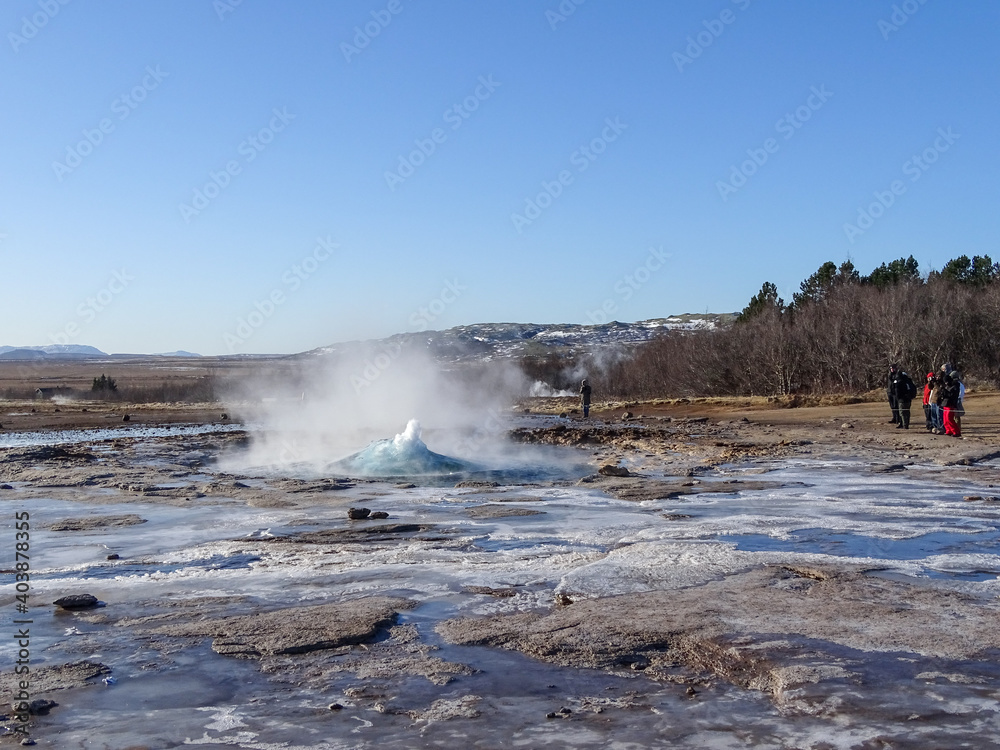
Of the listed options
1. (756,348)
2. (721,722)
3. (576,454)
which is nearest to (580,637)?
(721,722)

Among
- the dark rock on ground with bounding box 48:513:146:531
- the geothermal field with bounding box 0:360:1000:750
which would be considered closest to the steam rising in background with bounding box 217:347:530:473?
the geothermal field with bounding box 0:360:1000:750

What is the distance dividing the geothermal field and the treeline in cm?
3291

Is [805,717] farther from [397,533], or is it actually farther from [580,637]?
[397,533]

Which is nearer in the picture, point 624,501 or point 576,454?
point 624,501

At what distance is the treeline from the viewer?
155 ft

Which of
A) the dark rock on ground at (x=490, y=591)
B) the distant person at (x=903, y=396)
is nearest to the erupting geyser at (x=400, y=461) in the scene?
the dark rock on ground at (x=490, y=591)

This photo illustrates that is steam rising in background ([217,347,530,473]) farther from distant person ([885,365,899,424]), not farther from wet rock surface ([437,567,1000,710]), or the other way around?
wet rock surface ([437,567,1000,710])

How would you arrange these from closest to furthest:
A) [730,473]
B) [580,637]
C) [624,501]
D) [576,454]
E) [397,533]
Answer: [580,637] < [397,533] < [624,501] < [730,473] < [576,454]

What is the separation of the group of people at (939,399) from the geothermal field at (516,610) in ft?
18.8

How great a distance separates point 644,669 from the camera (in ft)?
19.2

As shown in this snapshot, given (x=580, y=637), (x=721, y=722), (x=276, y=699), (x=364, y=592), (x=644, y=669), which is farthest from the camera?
(x=364, y=592)

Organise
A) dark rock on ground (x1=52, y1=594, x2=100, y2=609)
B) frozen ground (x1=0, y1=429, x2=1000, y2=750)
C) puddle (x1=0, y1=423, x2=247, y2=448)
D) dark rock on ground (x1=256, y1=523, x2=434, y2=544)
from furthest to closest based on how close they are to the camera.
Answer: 1. puddle (x1=0, y1=423, x2=247, y2=448)
2. dark rock on ground (x1=256, y1=523, x2=434, y2=544)
3. dark rock on ground (x1=52, y1=594, x2=100, y2=609)
4. frozen ground (x1=0, y1=429, x2=1000, y2=750)

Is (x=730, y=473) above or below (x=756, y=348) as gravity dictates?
below

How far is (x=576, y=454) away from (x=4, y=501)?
1296 centimetres
